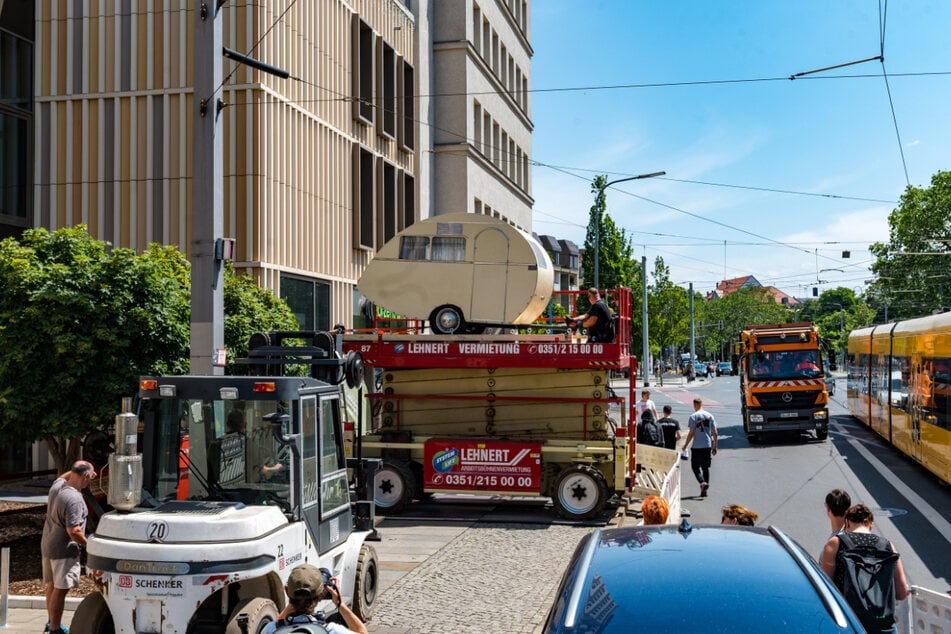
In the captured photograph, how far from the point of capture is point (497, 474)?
15.3 m

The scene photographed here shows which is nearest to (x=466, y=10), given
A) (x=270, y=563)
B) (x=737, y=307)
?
(x=270, y=563)

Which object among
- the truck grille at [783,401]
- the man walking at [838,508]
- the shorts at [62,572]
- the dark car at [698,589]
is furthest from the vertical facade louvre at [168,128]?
the dark car at [698,589]

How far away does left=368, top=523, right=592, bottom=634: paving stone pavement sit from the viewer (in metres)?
9.24

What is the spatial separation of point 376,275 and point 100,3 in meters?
12.6

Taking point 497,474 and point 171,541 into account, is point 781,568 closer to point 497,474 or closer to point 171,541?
point 171,541

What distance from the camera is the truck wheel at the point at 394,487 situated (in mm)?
15734

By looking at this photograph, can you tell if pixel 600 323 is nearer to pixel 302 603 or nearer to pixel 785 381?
pixel 302 603

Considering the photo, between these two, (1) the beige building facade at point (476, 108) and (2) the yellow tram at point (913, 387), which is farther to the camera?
(1) the beige building facade at point (476, 108)

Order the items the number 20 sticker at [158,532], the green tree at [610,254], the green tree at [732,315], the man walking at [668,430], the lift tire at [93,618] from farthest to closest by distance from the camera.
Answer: the green tree at [732,315], the green tree at [610,254], the man walking at [668,430], the lift tire at [93,618], the number 20 sticker at [158,532]

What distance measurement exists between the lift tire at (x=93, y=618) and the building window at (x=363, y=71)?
22516 mm

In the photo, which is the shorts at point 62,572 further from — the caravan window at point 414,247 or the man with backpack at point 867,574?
the caravan window at point 414,247

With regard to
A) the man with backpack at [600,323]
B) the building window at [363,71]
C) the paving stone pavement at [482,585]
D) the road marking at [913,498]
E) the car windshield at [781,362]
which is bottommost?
the road marking at [913,498]

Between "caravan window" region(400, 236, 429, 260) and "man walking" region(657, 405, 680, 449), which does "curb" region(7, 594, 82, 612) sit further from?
"man walking" region(657, 405, 680, 449)

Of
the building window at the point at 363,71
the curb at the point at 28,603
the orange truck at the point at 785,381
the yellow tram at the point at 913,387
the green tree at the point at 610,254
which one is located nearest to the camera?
the curb at the point at 28,603
